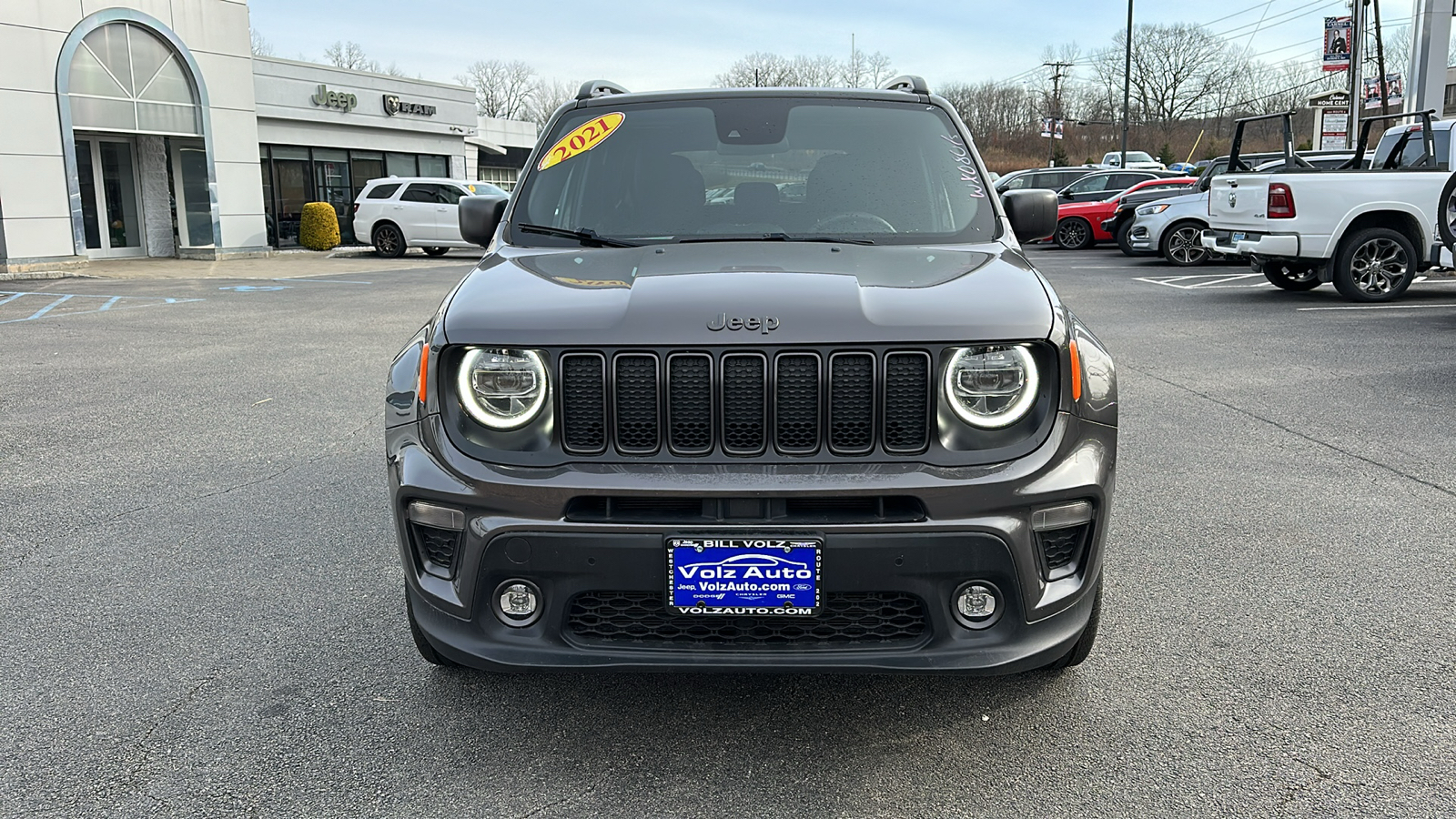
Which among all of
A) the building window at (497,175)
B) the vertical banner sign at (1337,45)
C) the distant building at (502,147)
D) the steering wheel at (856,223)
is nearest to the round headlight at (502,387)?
the steering wheel at (856,223)

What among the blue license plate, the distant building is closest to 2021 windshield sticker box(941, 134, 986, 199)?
the blue license plate

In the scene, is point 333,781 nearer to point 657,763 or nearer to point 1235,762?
point 657,763

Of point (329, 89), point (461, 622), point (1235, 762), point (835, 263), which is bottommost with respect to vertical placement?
point (1235, 762)

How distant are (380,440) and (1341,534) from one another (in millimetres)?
4751

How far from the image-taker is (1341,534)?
14.8ft

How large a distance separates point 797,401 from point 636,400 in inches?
14.5

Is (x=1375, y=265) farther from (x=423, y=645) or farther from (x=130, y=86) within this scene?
(x=130, y=86)

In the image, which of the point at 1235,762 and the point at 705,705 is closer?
the point at 1235,762

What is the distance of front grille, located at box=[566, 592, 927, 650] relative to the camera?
2574mm

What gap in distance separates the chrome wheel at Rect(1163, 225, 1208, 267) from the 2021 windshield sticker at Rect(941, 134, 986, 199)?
51.7 ft

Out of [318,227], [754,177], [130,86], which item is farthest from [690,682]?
[318,227]

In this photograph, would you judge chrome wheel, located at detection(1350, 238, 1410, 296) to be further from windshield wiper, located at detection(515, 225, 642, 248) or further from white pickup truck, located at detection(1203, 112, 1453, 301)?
windshield wiper, located at detection(515, 225, 642, 248)

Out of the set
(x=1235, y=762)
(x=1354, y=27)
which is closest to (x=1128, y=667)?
(x=1235, y=762)

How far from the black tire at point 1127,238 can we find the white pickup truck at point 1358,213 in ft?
21.6
